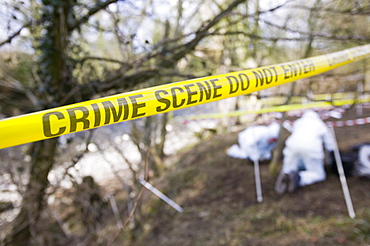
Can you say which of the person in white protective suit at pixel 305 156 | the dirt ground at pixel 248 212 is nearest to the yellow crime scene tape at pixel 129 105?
the dirt ground at pixel 248 212

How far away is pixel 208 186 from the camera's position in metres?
5.66

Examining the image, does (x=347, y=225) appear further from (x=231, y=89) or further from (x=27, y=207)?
(x=27, y=207)

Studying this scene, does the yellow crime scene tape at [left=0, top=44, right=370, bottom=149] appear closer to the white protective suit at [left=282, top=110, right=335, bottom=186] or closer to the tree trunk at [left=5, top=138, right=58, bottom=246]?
the tree trunk at [left=5, top=138, right=58, bottom=246]

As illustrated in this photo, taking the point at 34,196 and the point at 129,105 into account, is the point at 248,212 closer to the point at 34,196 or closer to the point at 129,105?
the point at 34,196

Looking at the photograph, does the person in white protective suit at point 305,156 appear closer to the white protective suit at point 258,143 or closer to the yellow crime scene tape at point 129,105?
the white protective suit at point 258,143

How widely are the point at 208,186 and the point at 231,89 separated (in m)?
4.55

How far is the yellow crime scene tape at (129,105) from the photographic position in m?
0.87

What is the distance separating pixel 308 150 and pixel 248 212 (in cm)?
156

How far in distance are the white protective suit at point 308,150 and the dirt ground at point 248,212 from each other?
231 millimetres

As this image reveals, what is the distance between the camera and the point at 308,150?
4.70 metres

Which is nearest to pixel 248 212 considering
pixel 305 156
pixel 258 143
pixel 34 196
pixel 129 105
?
pixel 305 156

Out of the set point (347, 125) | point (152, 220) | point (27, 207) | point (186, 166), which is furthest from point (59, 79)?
point (347, 125)

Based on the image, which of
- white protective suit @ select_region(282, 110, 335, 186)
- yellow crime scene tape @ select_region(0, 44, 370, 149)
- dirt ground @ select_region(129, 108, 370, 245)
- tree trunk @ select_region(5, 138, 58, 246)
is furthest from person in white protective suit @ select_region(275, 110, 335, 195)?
tree trunk @ select_region(5, 138, 58, 246)

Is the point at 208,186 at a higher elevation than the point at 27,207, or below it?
below
